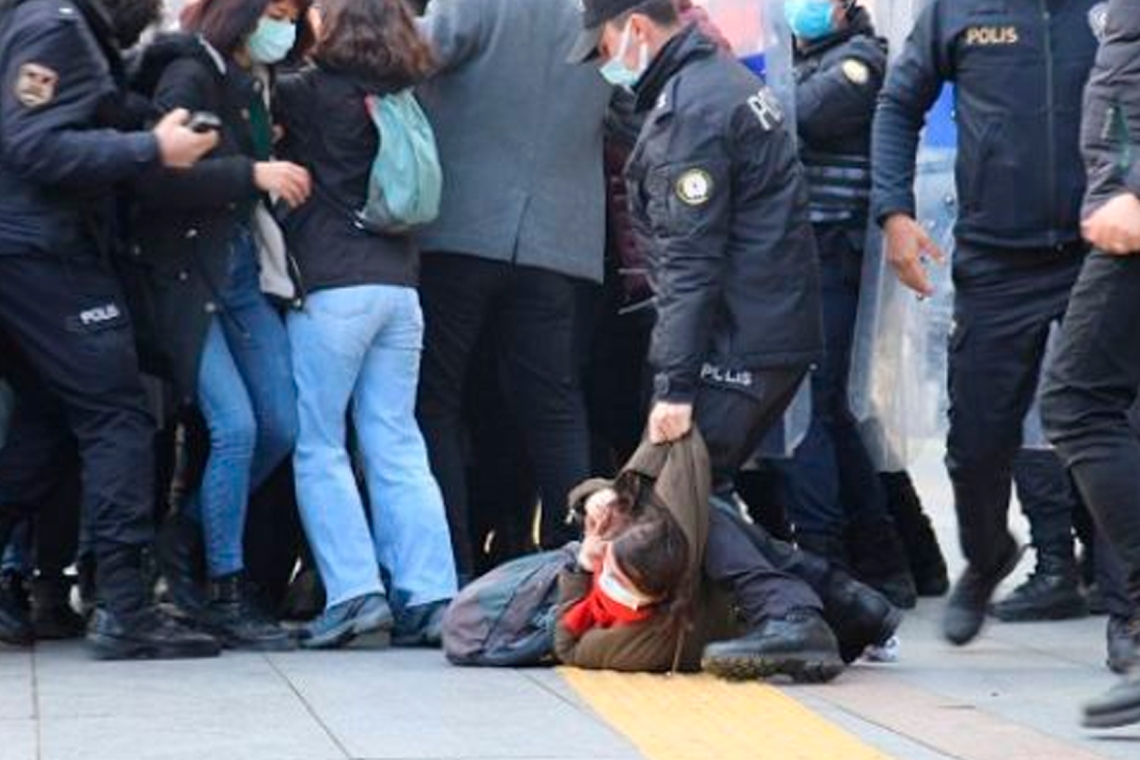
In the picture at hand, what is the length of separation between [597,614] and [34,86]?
197 centimetres

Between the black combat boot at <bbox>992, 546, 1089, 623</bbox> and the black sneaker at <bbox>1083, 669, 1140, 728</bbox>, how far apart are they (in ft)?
8.53

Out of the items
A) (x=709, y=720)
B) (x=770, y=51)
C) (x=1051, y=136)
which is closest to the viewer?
(x=709, y=720)

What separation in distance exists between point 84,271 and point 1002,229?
2426mm

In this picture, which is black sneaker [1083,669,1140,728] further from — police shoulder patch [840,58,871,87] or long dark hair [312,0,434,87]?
police shoulder patch [840,58,871,87]

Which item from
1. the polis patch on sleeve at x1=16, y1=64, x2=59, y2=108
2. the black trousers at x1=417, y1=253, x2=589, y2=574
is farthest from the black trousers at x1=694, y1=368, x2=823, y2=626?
the polis patch on sleeve at x1=16, y1=64, x2=59, y2=108

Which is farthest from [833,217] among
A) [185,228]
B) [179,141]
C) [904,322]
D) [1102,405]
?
[1102,405]

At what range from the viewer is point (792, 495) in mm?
9523

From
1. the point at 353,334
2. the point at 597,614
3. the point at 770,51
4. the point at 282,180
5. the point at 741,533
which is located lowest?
the point at 597,614

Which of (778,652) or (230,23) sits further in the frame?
(230,23)

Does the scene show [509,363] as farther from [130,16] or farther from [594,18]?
[130,16]

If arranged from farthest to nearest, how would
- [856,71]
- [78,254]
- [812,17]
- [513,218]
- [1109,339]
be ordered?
[812,17] < [856,71] < [513,218] < [78,254] < [1109,339]

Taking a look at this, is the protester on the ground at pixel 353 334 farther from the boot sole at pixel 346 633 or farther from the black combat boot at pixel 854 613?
the black combat boot at pixel 854 613

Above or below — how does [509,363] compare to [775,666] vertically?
above

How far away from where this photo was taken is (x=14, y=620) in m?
8.30
